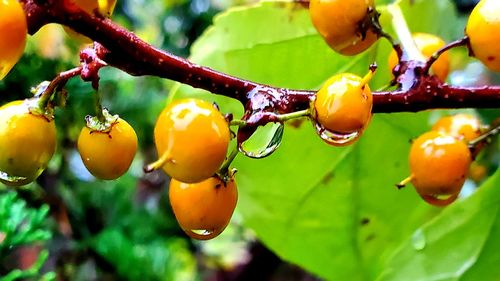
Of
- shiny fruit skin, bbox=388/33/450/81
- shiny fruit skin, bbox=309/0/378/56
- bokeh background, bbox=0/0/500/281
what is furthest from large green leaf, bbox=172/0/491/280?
shiny fruit skin, bbox=309/0/378/56

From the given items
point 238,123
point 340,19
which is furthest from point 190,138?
point 340,19

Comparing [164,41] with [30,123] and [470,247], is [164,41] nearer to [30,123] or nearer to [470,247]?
[470,247]

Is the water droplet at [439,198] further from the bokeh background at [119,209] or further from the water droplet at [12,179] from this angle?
the water droplet at [12,179]

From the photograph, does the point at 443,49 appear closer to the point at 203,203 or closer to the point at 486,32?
the point at 486,32

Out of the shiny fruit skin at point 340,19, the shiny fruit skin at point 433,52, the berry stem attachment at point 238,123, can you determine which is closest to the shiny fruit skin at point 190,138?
the berry stem attachment at point 238,123

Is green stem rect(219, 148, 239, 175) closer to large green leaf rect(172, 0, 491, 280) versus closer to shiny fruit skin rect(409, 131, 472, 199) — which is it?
shiny fruit skin rect(409, 131, 472, 199)

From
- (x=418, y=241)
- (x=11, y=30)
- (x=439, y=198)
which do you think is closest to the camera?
(x=11, y=30)
